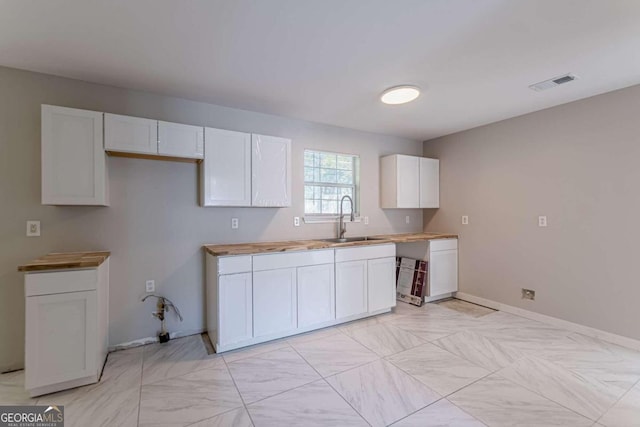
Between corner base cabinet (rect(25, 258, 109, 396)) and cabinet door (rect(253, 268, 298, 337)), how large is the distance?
1.20m

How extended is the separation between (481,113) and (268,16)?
2.81 metres

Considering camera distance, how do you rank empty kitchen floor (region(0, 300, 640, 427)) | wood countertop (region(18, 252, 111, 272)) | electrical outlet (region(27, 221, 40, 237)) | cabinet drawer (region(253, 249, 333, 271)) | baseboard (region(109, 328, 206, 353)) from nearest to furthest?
empty kitchen floor (region(0, 300, 640, 427))
wood countertop (region(18, 252, 111, 272))
electrical outlet (region(27, 221, 40, 237))
baseboard (region(109, 328, 206, 353))
cabinet drawer (region(253, 249, 333, 271))

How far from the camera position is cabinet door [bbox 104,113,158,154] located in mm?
2342

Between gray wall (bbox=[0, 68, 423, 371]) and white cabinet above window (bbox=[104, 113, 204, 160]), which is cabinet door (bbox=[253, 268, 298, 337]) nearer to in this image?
gray wall (bbox=[0, 68, 423, 371])

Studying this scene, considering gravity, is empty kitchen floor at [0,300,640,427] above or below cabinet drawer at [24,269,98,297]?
below

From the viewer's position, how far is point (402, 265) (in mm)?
4199

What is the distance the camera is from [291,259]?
2834 mm

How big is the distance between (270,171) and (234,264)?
106 centimetres

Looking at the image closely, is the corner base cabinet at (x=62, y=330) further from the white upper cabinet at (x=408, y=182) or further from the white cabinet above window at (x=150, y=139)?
the white upper cabinet at (x=408, y=182)

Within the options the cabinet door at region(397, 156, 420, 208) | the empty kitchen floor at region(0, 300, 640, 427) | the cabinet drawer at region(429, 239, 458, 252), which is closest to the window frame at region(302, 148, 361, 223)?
the cabinet door at region(397, 156, 420, 208)

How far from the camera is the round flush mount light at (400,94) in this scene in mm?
2603

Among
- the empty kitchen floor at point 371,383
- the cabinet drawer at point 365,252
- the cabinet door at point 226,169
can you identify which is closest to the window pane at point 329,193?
the cabinet drawer at point 365,252

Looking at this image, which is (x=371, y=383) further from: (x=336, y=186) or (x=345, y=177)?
(x=345, y=177)

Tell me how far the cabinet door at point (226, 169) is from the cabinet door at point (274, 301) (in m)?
0.81
